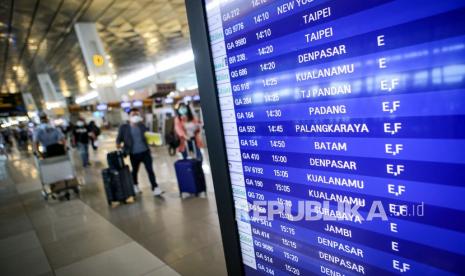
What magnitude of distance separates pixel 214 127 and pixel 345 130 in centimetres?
76

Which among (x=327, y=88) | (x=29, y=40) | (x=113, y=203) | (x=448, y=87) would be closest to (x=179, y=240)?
(x=113, y=203)

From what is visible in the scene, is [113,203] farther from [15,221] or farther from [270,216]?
[270,216]

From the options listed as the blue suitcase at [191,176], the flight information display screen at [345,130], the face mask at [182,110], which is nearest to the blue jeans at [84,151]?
the face mask at [182,110]

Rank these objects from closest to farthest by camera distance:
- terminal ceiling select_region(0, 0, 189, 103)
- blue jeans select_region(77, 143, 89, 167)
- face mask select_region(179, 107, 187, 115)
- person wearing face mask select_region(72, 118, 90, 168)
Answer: face mask select_region(179, 107, 187, 115) < terminal ceiling select_region(0, 0, 189, 103) < person wearing face mask select_region(72, 118, 90, 168) < blue jeans select_region(77, 143, 89, 167)

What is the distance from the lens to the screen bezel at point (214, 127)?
5.37ft

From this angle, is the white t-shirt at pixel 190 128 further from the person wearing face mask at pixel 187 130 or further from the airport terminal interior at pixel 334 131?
the airport terminal interior at pixel 334 131

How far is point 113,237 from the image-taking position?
4.74 metres

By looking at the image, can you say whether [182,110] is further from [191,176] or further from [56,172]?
[56,172]

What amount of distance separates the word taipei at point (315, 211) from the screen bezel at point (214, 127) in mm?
202

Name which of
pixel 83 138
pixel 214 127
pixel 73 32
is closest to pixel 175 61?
pixel 73 32

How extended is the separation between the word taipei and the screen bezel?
0.20 metres

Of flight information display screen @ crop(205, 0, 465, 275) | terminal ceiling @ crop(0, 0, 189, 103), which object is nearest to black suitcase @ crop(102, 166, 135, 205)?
flight information display screen @ crop(205, 0, 465, 275)

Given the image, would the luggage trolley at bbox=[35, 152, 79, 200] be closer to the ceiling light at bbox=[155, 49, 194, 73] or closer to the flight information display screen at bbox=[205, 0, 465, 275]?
the flight information display screen at bbox=[205, 0, 465, 275]

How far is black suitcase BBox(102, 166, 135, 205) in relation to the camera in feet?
20.7
